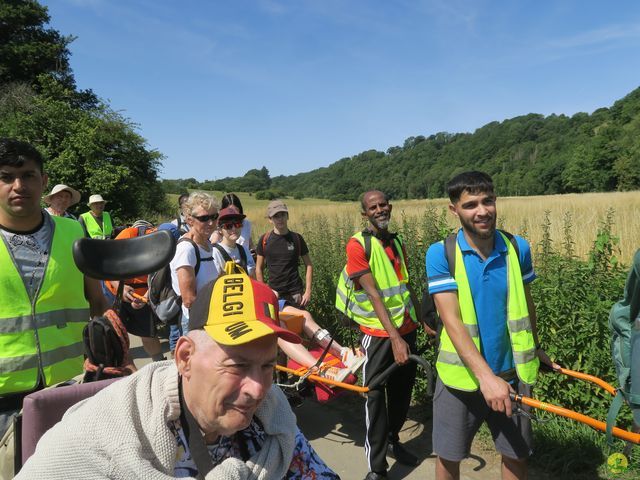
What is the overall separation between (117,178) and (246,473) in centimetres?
1840

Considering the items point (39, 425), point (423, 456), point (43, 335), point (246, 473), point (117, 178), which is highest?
point (117, 178)

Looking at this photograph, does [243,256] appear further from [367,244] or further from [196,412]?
[196,412]

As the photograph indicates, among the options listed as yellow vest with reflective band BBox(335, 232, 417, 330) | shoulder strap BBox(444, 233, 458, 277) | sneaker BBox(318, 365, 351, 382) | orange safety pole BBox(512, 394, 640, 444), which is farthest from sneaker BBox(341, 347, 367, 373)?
orange safety pole BBox(512, 394, 640, 444)

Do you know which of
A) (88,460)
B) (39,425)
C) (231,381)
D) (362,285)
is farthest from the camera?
(362,285)

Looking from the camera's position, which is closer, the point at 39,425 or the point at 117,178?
the point at 39,425

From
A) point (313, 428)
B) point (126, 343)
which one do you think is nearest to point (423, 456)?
point (313, 428)

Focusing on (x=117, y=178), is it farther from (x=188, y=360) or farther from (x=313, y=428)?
(x=188, y=360)

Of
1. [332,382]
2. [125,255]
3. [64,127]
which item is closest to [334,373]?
[332,382]

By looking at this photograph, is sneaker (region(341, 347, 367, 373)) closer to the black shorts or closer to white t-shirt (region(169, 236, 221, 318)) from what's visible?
white t-shirt (region(169, 236, 221, 318))

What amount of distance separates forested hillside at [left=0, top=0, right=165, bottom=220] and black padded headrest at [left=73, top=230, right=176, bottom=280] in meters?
17.0

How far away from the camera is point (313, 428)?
4574mm

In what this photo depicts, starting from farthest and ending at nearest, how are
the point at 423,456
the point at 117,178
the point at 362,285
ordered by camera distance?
the point at 117,178, the point at 423,456, the point at 362,285

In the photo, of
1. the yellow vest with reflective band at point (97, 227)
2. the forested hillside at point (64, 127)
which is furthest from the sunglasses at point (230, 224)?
the forested hillside at point (64, 127)

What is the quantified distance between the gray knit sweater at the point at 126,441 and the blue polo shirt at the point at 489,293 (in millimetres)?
1511
